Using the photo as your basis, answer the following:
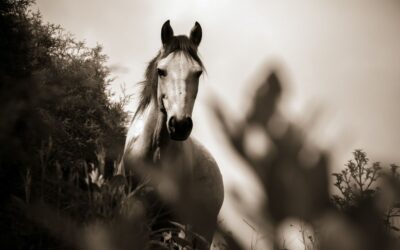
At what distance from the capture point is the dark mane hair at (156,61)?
467cm

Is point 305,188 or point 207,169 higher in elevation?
point 207,169

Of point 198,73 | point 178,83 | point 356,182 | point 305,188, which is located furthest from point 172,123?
point 305,188

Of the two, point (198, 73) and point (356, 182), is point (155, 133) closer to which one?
point (198, 73)

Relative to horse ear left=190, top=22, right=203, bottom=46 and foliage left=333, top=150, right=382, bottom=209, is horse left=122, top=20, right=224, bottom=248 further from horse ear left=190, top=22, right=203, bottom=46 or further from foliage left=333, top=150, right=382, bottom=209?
foliage left=333, top=150, right=382, bottom=209

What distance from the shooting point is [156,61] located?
5.02 m

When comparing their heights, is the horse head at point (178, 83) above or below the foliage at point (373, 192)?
above

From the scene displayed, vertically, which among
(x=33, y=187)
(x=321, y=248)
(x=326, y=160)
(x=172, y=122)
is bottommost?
(x=321, y=248)

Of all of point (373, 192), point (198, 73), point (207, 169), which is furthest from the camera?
point (207, 169)

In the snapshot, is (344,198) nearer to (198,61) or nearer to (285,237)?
(285,237)

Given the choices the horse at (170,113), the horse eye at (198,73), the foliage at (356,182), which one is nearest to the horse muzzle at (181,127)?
the horse at (170,113)

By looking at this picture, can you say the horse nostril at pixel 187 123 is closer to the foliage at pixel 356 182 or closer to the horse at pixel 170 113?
the horse at pixel 170 113

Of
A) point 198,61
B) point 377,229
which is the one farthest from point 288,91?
point 198,61

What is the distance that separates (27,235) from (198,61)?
8.75ft

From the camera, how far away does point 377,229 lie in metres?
0.53
